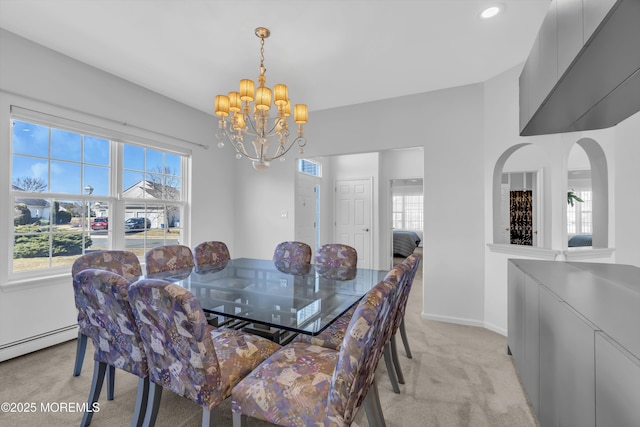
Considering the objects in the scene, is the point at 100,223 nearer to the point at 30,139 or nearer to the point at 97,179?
the point at 97,179

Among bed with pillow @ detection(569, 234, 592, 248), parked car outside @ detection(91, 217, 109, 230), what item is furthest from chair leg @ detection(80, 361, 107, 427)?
bed with pillow @ detection(569, 234, 592, 248)

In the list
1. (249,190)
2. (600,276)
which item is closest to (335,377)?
(600,276)

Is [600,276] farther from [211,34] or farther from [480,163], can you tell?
[211,34]

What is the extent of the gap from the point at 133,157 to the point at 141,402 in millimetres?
2884

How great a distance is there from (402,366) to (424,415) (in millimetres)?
577

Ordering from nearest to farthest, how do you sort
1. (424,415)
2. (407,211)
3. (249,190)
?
(424,415), (249,190), (407,211)

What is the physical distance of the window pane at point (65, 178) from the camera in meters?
2.73

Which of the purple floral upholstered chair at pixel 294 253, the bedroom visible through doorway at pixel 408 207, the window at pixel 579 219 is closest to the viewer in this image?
the purple floral upholstered chair at pixel 294 253

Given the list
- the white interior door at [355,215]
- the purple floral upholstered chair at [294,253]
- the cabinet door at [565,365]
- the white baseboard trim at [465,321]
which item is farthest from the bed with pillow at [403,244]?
the cabinet door at [565,365]

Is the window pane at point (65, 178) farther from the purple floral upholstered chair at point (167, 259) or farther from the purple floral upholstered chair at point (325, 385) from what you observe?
the purple floral upholstered chair at point (325, 385)

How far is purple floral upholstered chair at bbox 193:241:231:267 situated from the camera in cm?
292

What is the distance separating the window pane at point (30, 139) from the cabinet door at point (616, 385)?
4.07 m

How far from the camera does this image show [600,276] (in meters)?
1.74

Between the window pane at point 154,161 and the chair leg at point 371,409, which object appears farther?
the window pane at point 154,161
